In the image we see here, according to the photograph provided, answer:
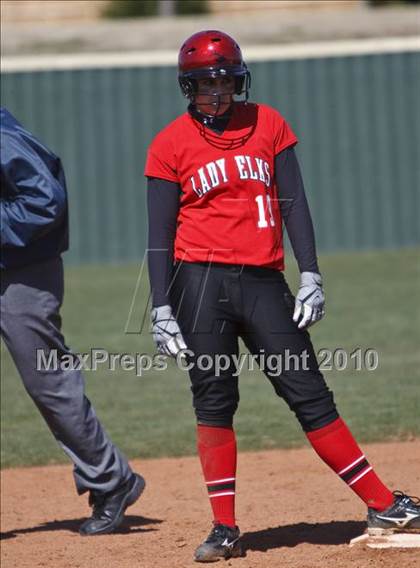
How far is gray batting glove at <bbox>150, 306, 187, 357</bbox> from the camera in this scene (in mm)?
4730

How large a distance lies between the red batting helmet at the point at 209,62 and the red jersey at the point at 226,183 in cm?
16

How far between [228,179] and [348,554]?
159cm

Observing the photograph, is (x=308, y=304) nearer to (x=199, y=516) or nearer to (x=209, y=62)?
(x=209, y=62)

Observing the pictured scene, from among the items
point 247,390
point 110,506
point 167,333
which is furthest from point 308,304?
point 247,390

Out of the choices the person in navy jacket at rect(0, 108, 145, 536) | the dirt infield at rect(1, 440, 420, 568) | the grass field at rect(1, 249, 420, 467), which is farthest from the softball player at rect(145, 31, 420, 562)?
the grass field at rect(1, 249, 420, 467)

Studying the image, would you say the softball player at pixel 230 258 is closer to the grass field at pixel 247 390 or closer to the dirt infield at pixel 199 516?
the dirt infield at pixel 199 516

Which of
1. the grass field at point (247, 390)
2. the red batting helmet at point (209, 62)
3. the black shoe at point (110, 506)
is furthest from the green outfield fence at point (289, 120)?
the red batting helmet at point (209, 62)

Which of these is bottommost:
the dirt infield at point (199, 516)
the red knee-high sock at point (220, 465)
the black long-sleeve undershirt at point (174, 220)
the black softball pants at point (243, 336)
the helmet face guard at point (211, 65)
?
the dirt infield at point (199, 516)

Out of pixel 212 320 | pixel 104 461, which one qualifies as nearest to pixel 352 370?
pixel 104 461

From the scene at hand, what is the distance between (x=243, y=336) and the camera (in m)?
4.88

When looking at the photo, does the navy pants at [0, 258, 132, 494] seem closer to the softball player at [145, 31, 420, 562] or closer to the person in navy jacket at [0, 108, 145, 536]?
the person in navy jacket at [0, 108, 145, 536]

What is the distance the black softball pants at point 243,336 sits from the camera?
4.75 metres

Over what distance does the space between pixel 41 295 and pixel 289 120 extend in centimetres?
1313

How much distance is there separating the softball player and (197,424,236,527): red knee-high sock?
1 centimetres
